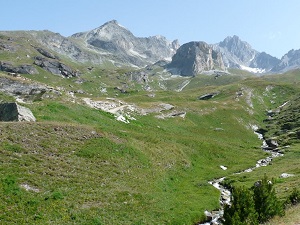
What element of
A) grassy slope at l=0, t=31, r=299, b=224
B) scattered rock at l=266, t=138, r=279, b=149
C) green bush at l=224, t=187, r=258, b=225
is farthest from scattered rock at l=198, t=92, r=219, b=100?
green bush at l=224, t=187, r=258, b=225

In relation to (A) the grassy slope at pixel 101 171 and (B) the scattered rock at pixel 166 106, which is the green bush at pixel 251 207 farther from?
(B) the scattered rock at pixel 166 106

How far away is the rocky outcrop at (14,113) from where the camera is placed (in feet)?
164

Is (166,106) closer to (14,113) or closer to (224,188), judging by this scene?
(224,188)

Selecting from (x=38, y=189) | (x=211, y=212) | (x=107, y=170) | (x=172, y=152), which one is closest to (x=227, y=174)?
(x=172, y=152)

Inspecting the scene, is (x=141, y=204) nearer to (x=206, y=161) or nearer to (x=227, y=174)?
(x=227, y=174)

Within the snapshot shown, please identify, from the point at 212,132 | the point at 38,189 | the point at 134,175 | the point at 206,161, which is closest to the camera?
the point at 38,189

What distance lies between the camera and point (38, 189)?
33.0 meters

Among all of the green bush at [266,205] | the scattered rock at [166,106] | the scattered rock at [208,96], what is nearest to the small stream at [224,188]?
the green bush at [266,205]

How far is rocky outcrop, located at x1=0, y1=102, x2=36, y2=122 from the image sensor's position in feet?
164

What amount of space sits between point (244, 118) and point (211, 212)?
90950mm

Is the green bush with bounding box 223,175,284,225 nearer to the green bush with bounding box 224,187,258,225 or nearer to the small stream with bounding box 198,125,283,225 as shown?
the green bush with bounding box 224,187,258,225

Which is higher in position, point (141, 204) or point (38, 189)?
point (38, 189)

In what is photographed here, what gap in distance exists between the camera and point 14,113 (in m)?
51.0

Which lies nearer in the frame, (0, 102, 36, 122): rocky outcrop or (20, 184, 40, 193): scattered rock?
(20, 184, 40, 193): scattered rock
